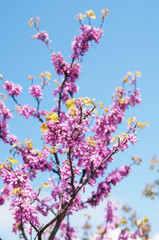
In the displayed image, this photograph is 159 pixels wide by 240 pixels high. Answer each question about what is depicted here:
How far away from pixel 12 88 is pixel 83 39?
10.2 feet

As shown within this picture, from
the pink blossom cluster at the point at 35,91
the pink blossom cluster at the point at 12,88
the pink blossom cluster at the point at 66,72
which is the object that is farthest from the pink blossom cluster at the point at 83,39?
the pink blossom cluster at the point at 12,88

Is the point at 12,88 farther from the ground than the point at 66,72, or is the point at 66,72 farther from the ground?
the point at 66,72

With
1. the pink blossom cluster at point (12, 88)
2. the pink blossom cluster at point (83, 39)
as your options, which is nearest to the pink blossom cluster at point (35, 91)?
the pink blossom cluster at point (12, 88)

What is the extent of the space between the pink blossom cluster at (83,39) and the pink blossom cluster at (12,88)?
230 cm

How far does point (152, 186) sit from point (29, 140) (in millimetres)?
12163

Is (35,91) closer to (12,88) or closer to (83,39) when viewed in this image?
(12,88)

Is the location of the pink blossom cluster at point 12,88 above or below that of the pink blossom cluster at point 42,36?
below

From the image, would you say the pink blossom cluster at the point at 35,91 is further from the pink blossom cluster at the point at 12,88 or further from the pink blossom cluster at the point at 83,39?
the pink blossom cluster at the point at 83,39

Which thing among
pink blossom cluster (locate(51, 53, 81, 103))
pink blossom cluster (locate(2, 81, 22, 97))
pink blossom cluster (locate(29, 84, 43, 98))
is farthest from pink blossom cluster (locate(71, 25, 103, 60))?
pink blossom cluster (locate(2, 81, 22, 97))

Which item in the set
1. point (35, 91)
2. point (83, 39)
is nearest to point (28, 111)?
point (35, 91)

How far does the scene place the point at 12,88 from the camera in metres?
8.73

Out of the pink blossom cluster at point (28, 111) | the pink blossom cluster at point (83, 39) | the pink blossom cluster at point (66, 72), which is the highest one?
the pink blossom cluster at point (83, 39)

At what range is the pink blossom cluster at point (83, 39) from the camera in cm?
851

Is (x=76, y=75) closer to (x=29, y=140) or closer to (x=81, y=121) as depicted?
(x=29, y=140)
